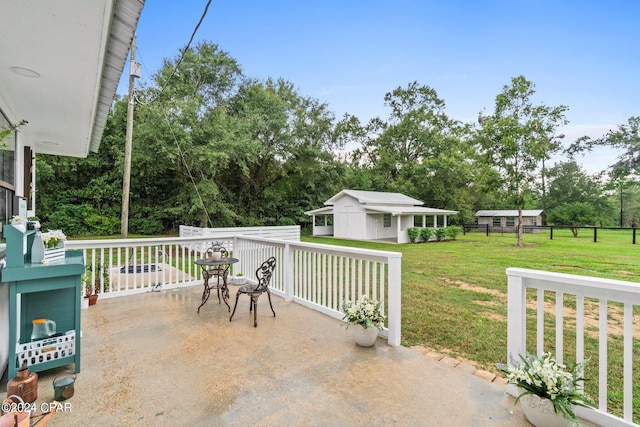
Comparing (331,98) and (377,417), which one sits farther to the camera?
(331,98)

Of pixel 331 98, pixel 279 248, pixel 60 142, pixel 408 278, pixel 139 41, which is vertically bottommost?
pixel 408 278

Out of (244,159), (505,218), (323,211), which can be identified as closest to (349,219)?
(323,211)

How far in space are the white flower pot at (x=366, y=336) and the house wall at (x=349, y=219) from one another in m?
14.1

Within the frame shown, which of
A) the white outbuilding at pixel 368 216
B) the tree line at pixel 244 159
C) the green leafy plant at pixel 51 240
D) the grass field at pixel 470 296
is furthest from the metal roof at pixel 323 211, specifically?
the green leafy plant at pixel 51 240

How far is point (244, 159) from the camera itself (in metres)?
14.8

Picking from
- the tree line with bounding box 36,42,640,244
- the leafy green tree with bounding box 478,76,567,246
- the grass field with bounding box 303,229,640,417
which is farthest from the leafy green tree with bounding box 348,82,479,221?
the grass field with bounding box 303,229,640,417

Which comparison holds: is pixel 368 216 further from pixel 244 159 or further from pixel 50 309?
pixel 50 309

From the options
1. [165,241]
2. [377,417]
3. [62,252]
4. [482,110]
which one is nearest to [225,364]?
[377,417]

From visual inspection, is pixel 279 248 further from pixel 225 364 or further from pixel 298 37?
pixel 298 37

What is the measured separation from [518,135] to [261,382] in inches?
643

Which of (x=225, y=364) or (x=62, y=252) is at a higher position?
(x=62, y=252)

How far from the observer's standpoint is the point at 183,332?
10.7ft

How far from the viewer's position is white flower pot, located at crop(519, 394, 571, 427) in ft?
5.54

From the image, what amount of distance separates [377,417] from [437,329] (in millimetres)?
2034
